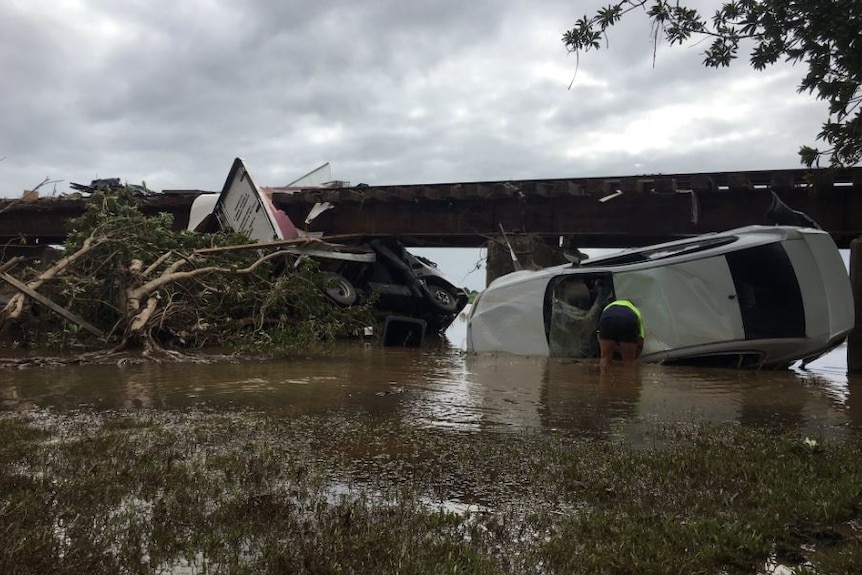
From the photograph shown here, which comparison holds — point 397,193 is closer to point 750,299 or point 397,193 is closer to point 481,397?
point 750,299

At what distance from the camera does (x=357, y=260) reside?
16750 millimetres

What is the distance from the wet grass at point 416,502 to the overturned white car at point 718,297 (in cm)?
437

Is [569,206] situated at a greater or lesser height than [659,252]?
greater

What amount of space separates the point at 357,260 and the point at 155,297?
790cm

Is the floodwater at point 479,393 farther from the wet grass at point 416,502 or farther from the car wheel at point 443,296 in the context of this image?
the car wheel at point 443,296

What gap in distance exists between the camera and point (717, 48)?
5586 mm

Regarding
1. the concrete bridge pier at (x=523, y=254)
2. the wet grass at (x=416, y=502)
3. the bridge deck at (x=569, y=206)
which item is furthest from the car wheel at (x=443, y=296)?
the wet grass at (x=416, y=502)

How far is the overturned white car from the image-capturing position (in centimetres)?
741

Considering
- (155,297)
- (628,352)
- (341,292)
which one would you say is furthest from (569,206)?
(155,297)

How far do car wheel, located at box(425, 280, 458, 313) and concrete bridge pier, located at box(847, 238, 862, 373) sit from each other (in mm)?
9816

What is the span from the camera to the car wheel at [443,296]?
1719 cm

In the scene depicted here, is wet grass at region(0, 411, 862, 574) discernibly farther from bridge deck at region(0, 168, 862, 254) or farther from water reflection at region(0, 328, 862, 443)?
bridge deck at region(0, 168, 862, 254)

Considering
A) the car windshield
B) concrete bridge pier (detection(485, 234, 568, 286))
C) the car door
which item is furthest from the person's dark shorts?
concrete bridge pier (detection(485, 234, 568, 286))

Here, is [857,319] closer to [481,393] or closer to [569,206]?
[481,393]
